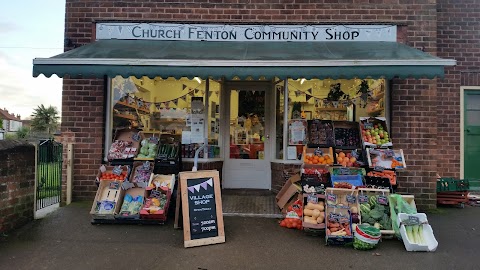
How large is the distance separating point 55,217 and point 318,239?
4.27 m

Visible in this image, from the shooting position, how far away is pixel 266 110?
818cm

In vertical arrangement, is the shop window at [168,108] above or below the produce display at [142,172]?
above

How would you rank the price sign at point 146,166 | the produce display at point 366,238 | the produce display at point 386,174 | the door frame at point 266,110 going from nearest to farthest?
the produce display at point 366,238 < the produce display at point 386,174 < the price sign at point 146,166 < the door frame at point 266,110

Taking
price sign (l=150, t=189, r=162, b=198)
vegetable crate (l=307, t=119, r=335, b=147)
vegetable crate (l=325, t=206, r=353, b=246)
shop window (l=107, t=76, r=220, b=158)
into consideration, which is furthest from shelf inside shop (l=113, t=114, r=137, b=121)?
vegetable crate (l=325, t=206, r=353, b=246)

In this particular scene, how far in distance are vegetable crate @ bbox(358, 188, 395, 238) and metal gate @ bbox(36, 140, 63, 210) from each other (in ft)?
17.7

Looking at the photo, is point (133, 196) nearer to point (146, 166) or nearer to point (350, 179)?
point (146, 166)

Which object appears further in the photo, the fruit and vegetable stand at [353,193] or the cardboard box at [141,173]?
the cardboard box at [141,173]

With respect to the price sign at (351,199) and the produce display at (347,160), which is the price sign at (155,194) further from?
the produce display at (347,160)

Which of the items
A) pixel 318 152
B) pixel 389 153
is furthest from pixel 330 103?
pixel 389 153

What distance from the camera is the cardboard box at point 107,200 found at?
5.84 meters

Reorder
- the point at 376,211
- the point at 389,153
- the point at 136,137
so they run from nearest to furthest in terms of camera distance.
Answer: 1. the point at 376,211
2. the point at 389,153
3. the point at 136,137

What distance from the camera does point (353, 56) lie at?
599cm

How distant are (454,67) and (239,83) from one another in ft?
15.4

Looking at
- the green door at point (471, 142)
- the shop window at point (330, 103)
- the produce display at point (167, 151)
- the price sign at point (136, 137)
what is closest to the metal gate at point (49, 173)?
the price sign at point (136, 137)
